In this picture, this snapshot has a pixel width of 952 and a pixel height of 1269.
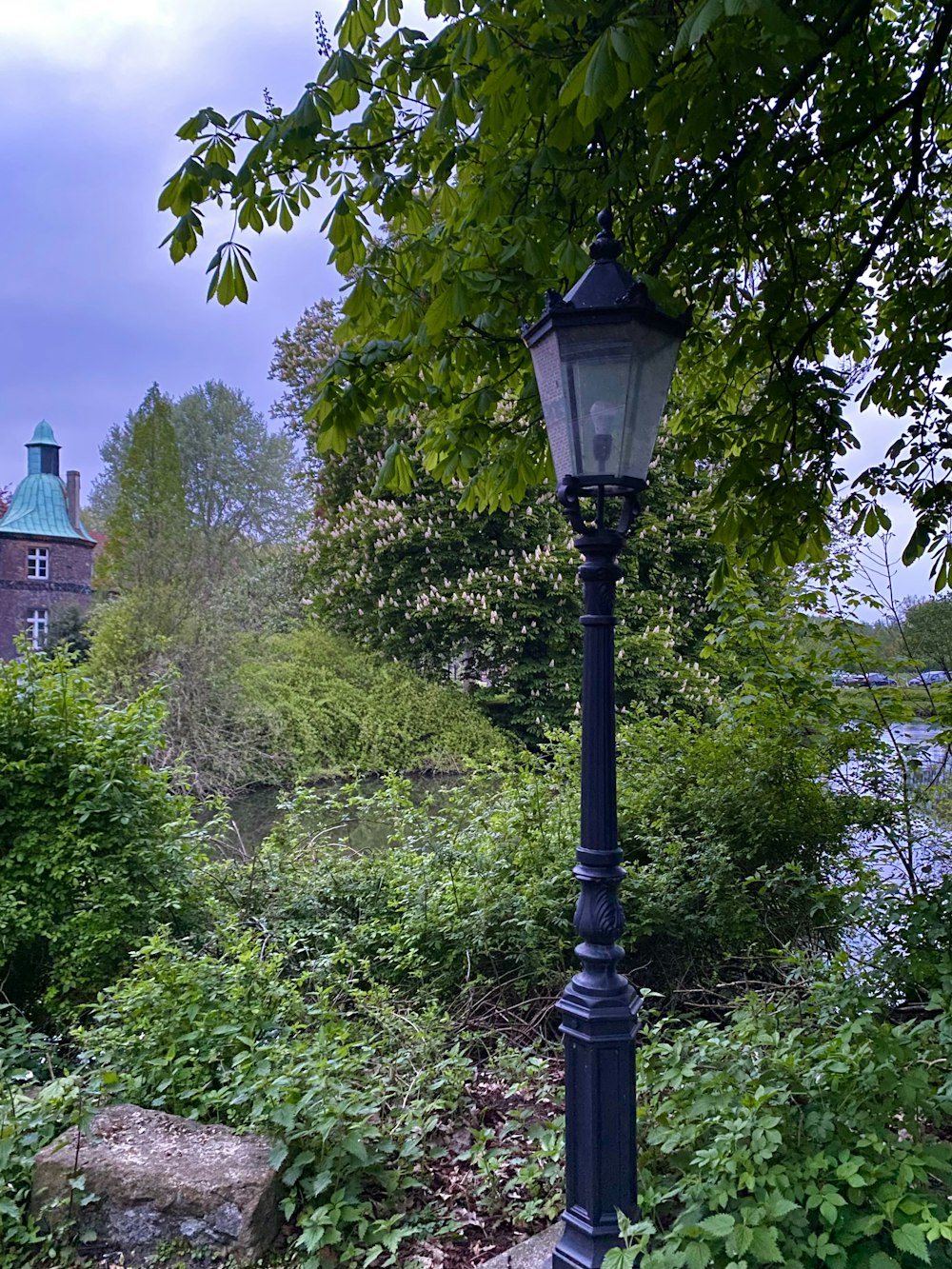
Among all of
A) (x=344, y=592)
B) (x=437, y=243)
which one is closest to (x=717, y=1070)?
(x=437, y=243)

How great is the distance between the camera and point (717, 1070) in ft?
7.96

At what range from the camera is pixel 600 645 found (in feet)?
7.10

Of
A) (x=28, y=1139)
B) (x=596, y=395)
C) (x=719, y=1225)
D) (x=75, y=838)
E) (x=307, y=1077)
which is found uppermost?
(x=596, y=395)

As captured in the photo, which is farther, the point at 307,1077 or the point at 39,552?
the point at 39,552

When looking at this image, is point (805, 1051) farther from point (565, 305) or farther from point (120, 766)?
point (120, 766)

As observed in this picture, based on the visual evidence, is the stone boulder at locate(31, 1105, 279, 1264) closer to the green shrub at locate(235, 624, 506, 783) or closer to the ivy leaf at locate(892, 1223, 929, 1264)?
the ivy leaf at locate(892, 1223, 929, 1264)

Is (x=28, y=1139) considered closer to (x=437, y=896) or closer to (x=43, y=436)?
(x=437, y=896)

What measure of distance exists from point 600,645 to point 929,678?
307 cm

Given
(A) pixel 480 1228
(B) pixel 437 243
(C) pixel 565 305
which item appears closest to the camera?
(C) pixel 565 305

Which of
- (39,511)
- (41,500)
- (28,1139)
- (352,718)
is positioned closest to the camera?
(28,1139)

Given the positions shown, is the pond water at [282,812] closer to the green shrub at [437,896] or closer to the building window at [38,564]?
the green shrub at [437,896]

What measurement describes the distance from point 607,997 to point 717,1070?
63cm

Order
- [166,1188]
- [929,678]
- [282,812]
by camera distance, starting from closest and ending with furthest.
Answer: [166,1188], [929,678], [282,812]

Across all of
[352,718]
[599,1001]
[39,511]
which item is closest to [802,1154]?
[599,1001]
